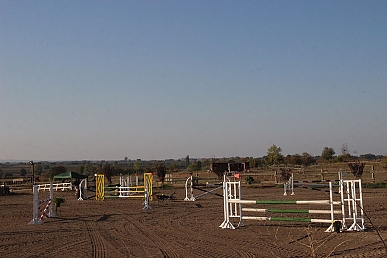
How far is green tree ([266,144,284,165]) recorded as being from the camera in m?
74.4

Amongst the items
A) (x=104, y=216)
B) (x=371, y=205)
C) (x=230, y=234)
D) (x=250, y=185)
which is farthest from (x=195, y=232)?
(x=250, y=185)

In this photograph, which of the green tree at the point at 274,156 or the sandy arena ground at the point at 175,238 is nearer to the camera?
the sandy arena ground at the point at 175,238

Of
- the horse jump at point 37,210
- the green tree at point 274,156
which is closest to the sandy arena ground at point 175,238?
the horse jump at point 37,210

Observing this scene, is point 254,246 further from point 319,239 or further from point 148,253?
point 148,253

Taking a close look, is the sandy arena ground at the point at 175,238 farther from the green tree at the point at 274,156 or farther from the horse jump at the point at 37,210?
the green tree at the point at 274,156

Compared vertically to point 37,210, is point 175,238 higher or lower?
lower

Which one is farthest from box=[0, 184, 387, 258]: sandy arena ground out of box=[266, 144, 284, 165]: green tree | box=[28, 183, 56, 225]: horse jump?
box=[266, 144, 284, 165]: green tree

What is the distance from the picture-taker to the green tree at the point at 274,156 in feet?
244

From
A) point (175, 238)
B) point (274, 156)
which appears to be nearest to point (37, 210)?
point (175, 238)

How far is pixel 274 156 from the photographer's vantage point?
75.6 meters

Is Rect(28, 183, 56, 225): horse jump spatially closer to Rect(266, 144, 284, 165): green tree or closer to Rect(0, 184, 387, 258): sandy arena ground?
Rect(0, 184, 387, 258): sandy arena ground

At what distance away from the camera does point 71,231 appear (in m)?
12.9

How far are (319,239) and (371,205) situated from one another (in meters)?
9.07

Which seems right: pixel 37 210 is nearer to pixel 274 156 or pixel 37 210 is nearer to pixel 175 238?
pixel 175 238
